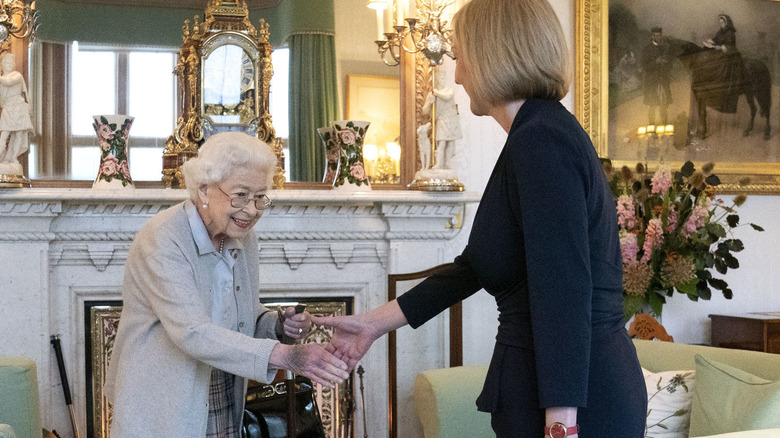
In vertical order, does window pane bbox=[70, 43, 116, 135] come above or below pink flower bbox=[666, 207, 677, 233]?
above

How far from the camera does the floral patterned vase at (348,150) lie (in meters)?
3.90

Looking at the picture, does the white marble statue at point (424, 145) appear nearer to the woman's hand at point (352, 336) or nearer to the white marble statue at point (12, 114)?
the white marble statue at point (12, 114)

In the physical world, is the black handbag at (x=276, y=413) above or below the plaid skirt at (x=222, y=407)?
below

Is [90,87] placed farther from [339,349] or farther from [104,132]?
[339,349]

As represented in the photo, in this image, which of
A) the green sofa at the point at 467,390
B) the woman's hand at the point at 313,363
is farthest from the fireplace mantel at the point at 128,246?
the woman's hand at the point at 313,363

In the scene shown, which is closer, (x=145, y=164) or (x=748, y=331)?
(x=145, y=164)

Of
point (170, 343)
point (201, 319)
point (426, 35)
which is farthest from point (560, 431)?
point (426, 35)

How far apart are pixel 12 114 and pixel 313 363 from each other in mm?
2324

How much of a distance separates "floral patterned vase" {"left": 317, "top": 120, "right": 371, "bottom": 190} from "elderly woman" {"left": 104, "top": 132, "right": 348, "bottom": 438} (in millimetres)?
1564

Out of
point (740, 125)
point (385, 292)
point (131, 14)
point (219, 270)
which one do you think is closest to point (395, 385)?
point (385, 292)

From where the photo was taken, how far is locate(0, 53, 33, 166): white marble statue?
11.8 ft

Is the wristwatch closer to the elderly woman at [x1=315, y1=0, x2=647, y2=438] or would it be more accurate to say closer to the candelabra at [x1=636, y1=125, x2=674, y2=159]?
the elderly woman at [x1=315, y1=0, x2=647, y2=438]

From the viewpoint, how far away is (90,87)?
12.7 ft

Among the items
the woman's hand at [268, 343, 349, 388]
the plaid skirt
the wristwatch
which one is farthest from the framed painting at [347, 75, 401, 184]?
the wristwatch
